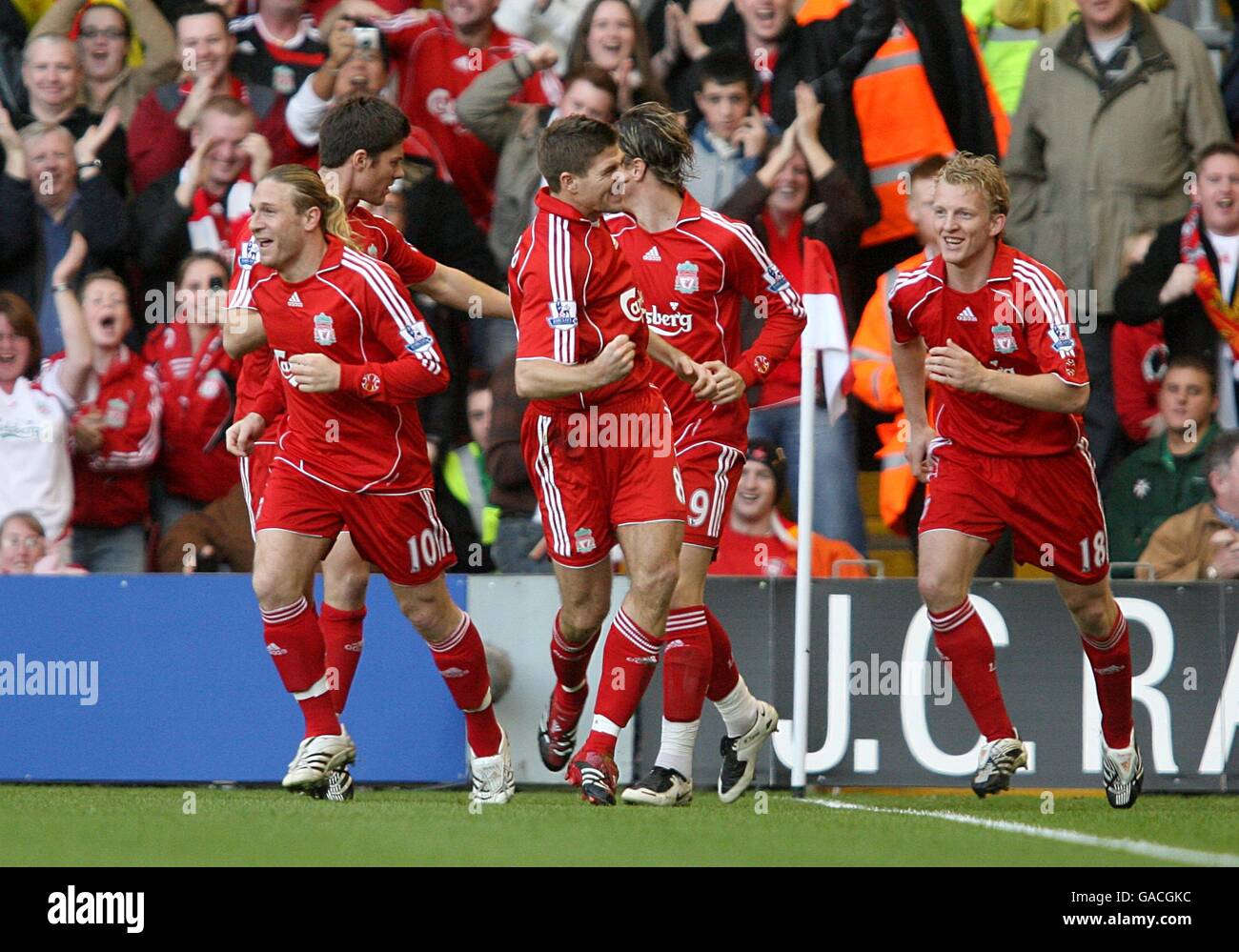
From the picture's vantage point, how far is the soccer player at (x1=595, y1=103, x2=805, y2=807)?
700 cm

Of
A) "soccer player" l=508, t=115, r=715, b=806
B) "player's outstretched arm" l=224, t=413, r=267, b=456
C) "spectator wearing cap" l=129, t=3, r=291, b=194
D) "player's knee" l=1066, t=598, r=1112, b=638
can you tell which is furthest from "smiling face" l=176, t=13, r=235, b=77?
"player's knee" l=1066, t=598, r=1112, b=638

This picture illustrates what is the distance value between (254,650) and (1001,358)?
3303 mm

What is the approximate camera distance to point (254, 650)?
794 cm

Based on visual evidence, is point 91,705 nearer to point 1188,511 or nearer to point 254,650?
point 254,650

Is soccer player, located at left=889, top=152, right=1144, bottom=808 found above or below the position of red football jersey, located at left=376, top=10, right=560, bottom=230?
below

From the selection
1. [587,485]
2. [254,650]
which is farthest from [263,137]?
[587,485]

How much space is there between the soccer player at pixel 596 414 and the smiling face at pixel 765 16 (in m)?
2.97

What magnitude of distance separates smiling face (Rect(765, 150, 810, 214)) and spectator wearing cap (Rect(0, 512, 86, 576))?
12.2ft

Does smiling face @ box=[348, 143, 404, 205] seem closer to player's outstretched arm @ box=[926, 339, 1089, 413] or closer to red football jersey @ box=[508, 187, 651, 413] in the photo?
red football jersey @ box=[508, 187, 651, 413]

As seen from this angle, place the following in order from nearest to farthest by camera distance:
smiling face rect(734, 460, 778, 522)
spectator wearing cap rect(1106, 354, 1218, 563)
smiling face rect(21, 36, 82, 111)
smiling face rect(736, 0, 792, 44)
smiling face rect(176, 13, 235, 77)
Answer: spectator wearing cap rect(1106, 354, 1218, 563)
smiling face rect(734, 460, 778, 522)
smiling face rect(736, 0, 792, 44)
smiling face rect(176, 13, 235, 77)
smiling face rect(21, 36, 82, 111)

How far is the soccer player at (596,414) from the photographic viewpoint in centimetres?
628

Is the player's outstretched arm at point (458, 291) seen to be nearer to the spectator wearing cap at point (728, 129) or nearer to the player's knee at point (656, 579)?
the player's knee at point (656, 579)

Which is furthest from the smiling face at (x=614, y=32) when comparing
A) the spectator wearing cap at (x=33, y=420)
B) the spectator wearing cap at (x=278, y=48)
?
the spectator wearing cap at (x=33, y=420)

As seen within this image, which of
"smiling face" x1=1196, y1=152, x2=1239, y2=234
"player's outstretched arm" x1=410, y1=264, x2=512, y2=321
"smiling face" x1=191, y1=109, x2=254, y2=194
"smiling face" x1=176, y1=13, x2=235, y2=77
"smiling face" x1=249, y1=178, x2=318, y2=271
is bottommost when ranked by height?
"player's outstretched arm" x1=410, y1=264, x2=512, y2=321
